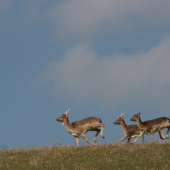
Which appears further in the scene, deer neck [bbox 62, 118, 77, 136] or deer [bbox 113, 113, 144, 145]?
deer [bbox 113, 113, 144, 145]

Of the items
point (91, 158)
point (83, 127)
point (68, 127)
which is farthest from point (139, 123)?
point (91, 158)

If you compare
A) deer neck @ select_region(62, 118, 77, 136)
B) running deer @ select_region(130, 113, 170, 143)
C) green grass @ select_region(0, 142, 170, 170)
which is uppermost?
deer neck @ select_region(62, 118, 77, 136)

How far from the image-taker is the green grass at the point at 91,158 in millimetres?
15578

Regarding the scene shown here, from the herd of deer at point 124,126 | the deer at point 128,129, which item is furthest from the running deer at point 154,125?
the deer at point 128,129

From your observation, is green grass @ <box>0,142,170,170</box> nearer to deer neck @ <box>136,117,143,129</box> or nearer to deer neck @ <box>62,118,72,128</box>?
deer neck @ <box>62,118,72,128</box>

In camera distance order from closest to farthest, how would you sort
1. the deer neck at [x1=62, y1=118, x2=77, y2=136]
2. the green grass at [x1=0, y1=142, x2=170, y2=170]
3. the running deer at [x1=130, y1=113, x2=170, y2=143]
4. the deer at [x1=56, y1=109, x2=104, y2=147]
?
1. the green grass at [x1=0, y1=142, x2=170, y2=170]
2. the deer at [x1=56, y1=109, x2=104, y2=147]
3. the deer neck at [x1=62, y1=118, x2=77, y2=136]
4. the running deer at [x1=130, y1=113, x2=170, y2=143]

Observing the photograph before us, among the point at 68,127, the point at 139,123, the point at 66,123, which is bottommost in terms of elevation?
the point at 139,123

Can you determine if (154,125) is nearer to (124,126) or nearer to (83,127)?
(124,126)

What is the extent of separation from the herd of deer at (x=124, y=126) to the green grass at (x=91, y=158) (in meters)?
1.93

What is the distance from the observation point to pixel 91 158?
55.9ft

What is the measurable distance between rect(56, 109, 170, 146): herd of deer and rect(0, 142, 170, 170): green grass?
1934mm

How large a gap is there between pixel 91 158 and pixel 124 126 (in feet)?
22.2

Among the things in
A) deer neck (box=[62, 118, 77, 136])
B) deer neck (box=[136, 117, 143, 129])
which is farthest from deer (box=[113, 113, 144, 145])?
deer neck (box=[62, 118, 77, 136])

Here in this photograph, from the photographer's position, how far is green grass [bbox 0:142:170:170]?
613 inches
